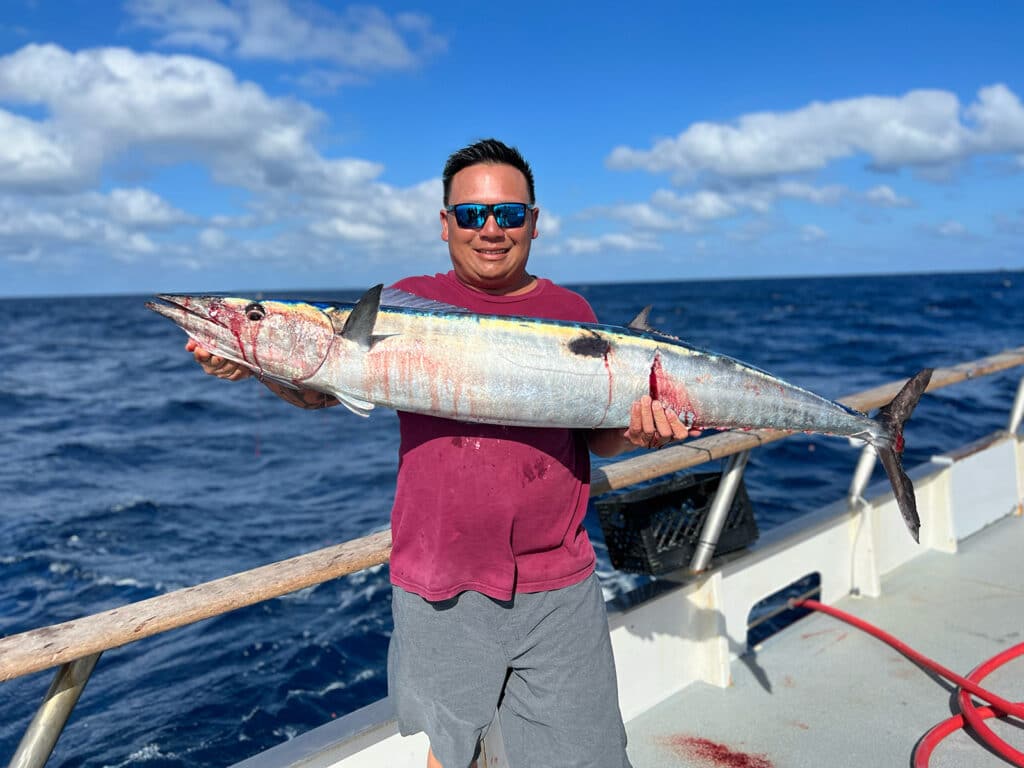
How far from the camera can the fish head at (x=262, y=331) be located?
92.9 inches

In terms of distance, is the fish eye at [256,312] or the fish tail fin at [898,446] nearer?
the fish eye at [256,312]

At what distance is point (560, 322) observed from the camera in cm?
242

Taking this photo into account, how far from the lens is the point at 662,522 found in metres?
3.99

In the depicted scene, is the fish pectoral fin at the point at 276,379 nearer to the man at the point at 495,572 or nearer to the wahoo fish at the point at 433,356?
the wahoo fish at the point at 433,356

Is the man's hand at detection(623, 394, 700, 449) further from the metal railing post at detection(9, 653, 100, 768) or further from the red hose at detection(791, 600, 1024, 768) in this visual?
the red hose at detection(791, 600, 1024, 768)

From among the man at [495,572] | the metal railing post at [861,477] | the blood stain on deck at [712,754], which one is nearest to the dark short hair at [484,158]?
the man at [495,572]

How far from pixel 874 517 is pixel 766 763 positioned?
7.94 ft

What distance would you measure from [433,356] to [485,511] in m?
0.49

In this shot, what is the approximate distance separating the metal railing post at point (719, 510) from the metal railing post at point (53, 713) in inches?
116

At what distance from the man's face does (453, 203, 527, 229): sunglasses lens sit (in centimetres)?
1

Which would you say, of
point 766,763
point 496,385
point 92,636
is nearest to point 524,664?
point 496,385

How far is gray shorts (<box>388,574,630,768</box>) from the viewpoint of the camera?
2312 mm

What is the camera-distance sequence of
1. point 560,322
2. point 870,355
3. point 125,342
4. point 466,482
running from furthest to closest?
point 125,342 → point 870,355 → point 560,322 → point 466,482

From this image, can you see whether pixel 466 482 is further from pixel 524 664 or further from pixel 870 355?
pixel 870 355
